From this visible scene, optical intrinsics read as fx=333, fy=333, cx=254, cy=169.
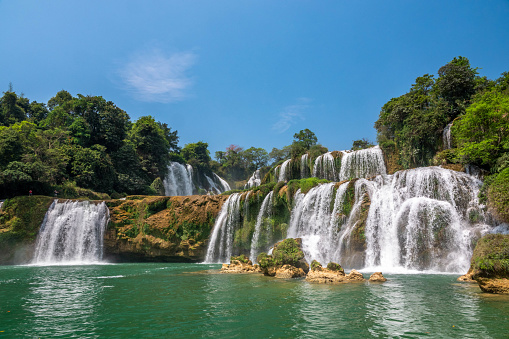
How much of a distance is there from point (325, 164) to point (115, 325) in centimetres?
2747

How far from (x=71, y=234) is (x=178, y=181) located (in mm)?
24425

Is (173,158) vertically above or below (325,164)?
above

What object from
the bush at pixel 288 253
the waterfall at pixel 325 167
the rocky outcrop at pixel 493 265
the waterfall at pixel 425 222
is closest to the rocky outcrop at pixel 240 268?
the bush at pixel 288 253

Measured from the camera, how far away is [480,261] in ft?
30.4

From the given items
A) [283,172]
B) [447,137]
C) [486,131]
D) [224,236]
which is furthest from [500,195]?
[283,172]

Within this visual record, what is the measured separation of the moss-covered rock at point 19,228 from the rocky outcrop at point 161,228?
542 centimetres

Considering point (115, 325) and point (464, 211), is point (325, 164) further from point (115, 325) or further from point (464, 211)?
point (115, 325)

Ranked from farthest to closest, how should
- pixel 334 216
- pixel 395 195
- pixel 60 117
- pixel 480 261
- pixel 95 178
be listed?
pixel 60 117
pixel 95 178
pixel 334 216
pixel 395 195
pixel 480 261

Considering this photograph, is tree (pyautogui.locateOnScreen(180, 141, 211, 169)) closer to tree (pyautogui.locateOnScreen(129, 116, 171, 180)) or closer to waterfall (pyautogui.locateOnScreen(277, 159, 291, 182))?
tree (pyautogui.locateOnScreen(129, 116, 171, 180))

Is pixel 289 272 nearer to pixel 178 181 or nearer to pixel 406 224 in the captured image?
pixel 406 224

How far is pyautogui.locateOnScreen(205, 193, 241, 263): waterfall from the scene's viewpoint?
86.8 ft

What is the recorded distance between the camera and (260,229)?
25.2m

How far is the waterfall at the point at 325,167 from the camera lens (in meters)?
31.8

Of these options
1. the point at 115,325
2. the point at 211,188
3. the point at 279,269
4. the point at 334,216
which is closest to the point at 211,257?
the point at 334,216
